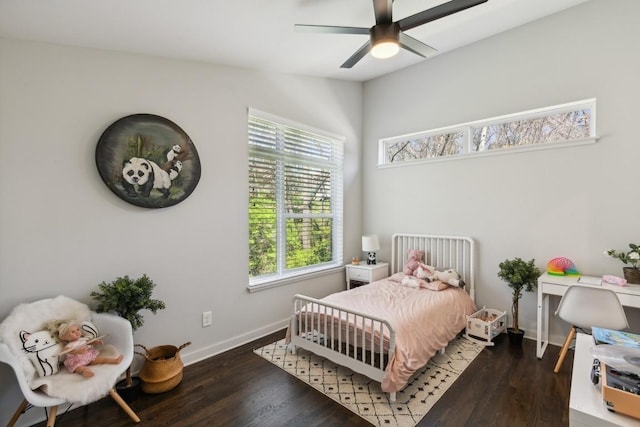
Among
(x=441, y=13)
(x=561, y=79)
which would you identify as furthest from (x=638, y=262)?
(x=441, y=13)

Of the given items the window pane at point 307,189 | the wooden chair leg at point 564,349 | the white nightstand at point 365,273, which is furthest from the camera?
the white nightstand at point 365,273

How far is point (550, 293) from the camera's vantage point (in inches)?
101

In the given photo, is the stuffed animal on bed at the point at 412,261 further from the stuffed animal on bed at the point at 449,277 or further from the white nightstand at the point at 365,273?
the white nightstand at the point at 365,273

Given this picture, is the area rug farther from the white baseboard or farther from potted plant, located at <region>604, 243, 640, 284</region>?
potted plant, located at <region>604, 243, 640, 284</region>

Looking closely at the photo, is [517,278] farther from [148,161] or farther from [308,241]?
[148,161]

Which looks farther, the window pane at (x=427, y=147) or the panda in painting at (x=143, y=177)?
the window pane at (x=427, y=147)

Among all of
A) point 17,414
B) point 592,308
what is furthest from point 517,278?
point 17,414

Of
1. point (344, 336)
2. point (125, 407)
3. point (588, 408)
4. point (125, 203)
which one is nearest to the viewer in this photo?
point (588, 408)

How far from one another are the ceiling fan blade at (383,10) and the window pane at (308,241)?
2.24 meters

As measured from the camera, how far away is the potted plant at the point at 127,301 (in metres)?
2.01

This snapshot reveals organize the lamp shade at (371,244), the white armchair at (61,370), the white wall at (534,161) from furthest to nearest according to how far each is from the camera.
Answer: the lamp shade at (371,244) < the white wall at (534,161) < the white armchair at (61,370)

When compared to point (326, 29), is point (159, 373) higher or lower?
lower

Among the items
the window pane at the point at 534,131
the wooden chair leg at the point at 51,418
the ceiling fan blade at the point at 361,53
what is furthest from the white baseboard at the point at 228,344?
the window pane at the point at 534,131

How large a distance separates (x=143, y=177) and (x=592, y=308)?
3.56m
